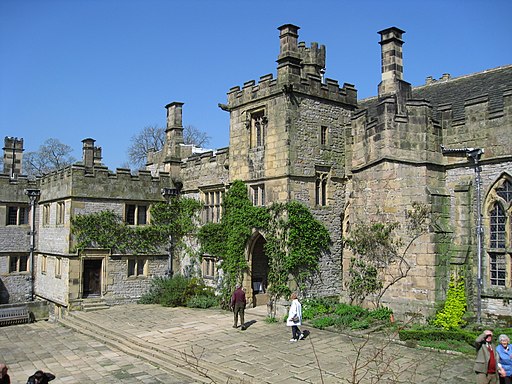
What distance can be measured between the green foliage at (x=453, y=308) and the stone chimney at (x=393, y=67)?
6.03 m

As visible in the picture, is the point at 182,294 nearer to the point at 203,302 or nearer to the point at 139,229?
the point at 203,302

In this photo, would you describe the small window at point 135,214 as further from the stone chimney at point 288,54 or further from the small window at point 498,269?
the small window at point 498,269

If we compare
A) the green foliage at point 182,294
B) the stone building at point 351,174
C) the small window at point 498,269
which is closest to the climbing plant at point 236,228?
the stone building at point 351,174

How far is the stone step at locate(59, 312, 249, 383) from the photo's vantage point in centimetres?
1143

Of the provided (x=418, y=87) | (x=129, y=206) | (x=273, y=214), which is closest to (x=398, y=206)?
(x=273, y=214)

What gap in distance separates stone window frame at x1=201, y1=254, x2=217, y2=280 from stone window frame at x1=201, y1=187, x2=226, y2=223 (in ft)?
5.21

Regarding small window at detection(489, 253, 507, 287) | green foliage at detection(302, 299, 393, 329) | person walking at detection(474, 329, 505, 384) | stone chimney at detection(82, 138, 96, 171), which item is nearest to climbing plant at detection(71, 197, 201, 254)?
stone chimney at detection(82, 138, 96, 171)

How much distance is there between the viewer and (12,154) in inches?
1117

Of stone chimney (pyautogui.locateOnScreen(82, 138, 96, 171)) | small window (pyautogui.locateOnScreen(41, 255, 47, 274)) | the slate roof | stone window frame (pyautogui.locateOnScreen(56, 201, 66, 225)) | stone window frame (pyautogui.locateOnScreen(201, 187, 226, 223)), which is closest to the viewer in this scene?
the slate roof

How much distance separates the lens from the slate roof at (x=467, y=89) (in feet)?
54.0

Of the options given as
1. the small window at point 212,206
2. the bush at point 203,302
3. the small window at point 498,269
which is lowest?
the bush at point 203,302

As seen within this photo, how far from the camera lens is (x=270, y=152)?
17.6m

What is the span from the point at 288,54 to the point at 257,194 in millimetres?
5085

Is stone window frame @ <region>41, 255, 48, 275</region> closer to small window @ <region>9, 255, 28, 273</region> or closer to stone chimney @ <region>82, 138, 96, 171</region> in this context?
small window @ <region>9, 255, 28, 273</region>
